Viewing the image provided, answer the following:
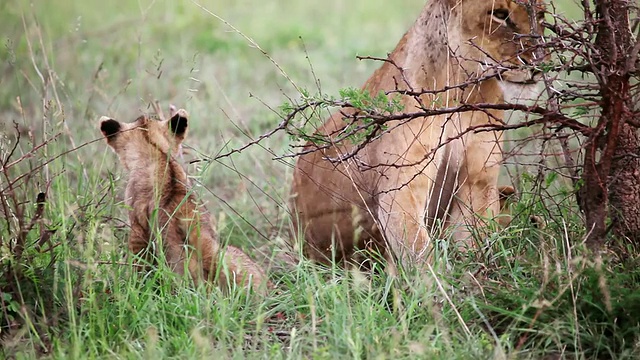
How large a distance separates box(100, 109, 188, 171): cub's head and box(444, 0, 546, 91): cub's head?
4.47ft

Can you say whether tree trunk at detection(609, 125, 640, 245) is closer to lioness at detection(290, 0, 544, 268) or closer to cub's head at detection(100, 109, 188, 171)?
lioness at detection(290, 0, 544, 268)

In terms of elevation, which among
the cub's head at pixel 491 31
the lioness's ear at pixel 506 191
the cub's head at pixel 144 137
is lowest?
the lioness's ear at pixel 506 191

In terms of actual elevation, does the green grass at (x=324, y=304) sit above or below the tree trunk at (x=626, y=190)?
below

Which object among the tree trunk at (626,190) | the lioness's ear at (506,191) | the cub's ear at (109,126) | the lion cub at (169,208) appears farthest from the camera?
the lioness's ear at (506,191)

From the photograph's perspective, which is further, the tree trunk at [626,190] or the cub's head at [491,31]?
the cub's head at [491,31]

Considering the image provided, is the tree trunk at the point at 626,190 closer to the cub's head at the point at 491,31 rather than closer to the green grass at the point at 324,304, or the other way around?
the green grass at the point at 324,304

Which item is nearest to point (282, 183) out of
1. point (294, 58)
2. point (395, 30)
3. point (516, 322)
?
point (516, 322)

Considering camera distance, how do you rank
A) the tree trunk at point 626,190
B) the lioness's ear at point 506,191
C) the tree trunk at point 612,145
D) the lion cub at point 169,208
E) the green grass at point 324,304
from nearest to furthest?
the green grass at point 324,304 → the tree trunk at point 612,145 → the tree trunk at point 626,190 → the lion cub at point 169,208 → the lioness's ear at point 506,191

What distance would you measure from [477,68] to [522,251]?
865 millimetres

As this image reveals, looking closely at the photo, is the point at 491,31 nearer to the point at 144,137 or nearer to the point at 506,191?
the point at 506,191

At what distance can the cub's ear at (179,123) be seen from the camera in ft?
15.9

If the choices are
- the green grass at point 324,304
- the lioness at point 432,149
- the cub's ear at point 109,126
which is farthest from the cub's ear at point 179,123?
the lioness at point 432,149

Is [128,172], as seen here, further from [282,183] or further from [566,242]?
[566,242]

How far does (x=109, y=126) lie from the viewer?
16.0 feet
